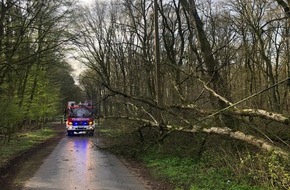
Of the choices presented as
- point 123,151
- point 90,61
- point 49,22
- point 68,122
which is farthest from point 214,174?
point 90,61

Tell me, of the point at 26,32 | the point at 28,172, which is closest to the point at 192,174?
the point at 28,172

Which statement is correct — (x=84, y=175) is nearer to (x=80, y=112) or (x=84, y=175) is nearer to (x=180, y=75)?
(x=180, y=75)

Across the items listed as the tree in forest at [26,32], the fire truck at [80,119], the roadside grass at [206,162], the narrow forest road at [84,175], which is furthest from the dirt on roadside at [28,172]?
the fire truck at [80,119]

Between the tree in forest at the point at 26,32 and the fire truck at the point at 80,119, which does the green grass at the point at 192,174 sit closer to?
the tree in forest at the point at 26,32

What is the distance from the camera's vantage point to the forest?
36.1 feet

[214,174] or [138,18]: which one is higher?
[138,18]

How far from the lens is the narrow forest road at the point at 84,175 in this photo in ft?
33.8

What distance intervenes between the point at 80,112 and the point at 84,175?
23340mm

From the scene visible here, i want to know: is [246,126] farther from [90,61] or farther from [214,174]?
[90,61]

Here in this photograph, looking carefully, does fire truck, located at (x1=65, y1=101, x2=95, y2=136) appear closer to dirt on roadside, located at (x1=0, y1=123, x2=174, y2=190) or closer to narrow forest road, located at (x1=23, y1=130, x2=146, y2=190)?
dirt on roadside, located at (x1=0, y1=123, x2=174, y2=190)

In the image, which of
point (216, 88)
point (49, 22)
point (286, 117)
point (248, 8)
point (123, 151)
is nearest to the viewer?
point (286, 117)

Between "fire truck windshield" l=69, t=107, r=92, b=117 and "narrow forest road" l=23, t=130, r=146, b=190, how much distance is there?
18.0 metres

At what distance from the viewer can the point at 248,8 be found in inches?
1331

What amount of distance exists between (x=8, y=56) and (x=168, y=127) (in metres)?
10.8
